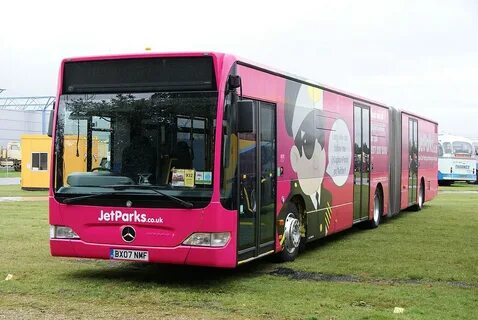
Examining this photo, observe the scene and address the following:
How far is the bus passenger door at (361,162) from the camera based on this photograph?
46.8 ft

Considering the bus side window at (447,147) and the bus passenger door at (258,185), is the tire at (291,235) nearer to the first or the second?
the bus passenger door at (258,185)

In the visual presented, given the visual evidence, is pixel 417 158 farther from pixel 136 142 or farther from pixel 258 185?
pixel 136 142

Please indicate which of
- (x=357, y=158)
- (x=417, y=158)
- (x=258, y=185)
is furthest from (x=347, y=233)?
(x=258, y=185)

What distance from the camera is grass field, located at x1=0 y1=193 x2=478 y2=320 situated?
23.9ft

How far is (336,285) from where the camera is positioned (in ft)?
28.7

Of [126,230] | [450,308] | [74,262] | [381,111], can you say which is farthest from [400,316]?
[381,111]

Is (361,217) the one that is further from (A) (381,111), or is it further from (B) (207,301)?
(B) (207,301)

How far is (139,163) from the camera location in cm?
848

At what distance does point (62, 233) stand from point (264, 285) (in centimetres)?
269

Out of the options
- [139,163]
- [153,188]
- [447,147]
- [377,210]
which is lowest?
[377,210]

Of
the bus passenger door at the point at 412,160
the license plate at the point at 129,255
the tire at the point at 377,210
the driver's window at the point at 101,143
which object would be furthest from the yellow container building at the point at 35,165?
the license plate at the point at 129,255

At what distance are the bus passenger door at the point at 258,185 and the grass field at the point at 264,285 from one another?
52cm

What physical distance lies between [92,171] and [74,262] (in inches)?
90.8

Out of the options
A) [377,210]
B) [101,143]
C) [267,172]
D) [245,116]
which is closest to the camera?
[245,116]
